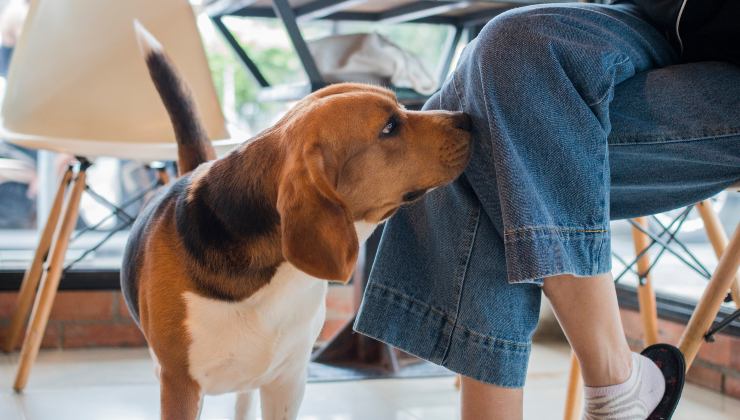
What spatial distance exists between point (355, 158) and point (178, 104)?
0.63 m

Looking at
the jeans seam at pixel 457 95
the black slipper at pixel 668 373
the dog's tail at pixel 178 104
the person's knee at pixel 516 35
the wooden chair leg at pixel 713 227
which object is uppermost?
the person's knee at pixel 516 35

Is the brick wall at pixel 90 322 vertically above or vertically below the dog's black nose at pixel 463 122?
below

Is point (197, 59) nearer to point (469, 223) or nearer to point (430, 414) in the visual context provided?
point (430, 414)

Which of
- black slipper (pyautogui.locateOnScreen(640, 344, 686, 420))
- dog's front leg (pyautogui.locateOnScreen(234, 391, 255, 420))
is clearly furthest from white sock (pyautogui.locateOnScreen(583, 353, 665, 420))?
dog's front leg (pyautogui.locateOnScreen(234, 391, 255, 420))

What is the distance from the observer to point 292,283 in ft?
3.85

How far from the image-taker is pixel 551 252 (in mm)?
976

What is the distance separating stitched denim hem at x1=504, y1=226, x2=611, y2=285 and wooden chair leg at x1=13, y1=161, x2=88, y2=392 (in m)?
1.30

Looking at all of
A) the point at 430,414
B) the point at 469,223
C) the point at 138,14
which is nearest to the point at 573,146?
the point at 469,223

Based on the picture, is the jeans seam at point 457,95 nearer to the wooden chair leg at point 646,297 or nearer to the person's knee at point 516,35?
the person's knee at point 516,35

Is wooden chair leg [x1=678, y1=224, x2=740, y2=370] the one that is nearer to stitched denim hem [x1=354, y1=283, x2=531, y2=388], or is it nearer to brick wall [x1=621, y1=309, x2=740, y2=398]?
stitched denim hem [x1=354, y1=283, x2=531, y2=388]

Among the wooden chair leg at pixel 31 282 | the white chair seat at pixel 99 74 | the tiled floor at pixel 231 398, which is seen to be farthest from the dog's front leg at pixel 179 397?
the wooden chair leg at pixel 31 282

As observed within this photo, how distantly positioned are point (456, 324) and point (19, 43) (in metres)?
1.59

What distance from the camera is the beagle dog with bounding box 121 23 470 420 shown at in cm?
112

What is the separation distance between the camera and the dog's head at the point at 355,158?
1010 mm
